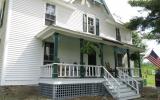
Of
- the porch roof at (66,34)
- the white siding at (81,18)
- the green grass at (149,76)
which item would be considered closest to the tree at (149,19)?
the white siding at (81,18)

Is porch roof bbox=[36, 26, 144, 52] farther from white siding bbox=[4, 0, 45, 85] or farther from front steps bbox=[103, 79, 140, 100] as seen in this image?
front steps bbox=[103, 79, 140, 100]

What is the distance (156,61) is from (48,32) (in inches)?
318

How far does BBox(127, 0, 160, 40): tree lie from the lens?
724 inches

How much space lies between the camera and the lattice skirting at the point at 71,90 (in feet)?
38.9

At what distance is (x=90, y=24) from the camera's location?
19062 mm

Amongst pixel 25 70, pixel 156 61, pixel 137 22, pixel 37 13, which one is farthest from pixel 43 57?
pixel 137 22

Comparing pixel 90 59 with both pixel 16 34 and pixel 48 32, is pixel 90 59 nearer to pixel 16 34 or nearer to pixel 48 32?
pixel 48 32

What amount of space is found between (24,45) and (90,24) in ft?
24.6

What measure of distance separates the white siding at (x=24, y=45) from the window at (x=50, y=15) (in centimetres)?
58

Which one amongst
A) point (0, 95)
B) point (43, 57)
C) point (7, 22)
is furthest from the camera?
point (43, 57)

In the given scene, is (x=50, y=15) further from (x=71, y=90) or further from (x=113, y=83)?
(x=113, y=83)

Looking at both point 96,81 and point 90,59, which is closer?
point 96,81

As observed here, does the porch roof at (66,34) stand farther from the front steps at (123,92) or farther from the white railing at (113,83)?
the front steps at (123,92)

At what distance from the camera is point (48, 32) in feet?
43.8
